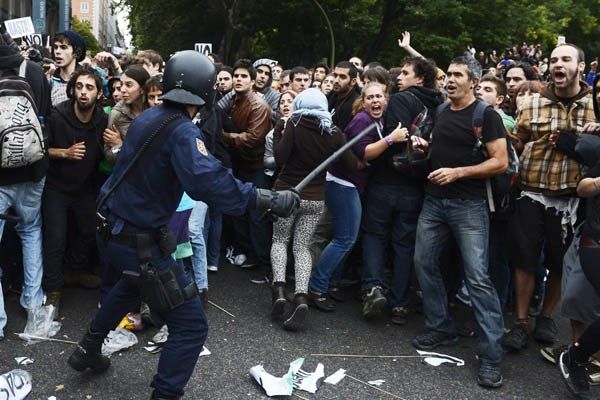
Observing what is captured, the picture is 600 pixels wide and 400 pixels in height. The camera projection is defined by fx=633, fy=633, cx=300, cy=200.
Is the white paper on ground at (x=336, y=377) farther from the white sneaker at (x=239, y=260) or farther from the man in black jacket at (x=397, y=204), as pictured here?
the white sneaker at (x=239, y=260)

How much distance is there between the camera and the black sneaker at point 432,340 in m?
4.77

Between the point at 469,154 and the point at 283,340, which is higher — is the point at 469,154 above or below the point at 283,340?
above

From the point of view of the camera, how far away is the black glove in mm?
3398

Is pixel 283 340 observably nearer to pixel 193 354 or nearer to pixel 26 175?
pixel 193 354

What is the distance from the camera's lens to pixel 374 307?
5043 millimetres

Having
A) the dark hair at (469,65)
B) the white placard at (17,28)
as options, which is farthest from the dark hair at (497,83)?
the white placard at (17,28)

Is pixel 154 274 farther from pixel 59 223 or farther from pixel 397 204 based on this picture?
pixel 397 204

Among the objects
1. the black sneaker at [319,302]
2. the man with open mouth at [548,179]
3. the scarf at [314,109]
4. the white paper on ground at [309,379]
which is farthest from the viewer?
the black sneaker at [319,302]

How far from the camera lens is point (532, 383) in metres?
4.36

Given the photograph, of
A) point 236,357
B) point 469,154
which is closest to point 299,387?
point 236,357

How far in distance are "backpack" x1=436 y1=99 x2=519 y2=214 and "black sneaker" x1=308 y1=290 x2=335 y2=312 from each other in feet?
5.33

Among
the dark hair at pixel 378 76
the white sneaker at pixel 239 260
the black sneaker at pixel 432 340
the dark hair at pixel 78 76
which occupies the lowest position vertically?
the white sneaker at pixel 239 260

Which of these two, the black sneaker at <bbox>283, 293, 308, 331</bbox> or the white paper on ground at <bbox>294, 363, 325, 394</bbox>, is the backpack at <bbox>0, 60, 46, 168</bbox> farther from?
the white paper on ground at <bbox>294, 363, 325, 394</bbox>

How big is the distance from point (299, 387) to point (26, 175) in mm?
2386
